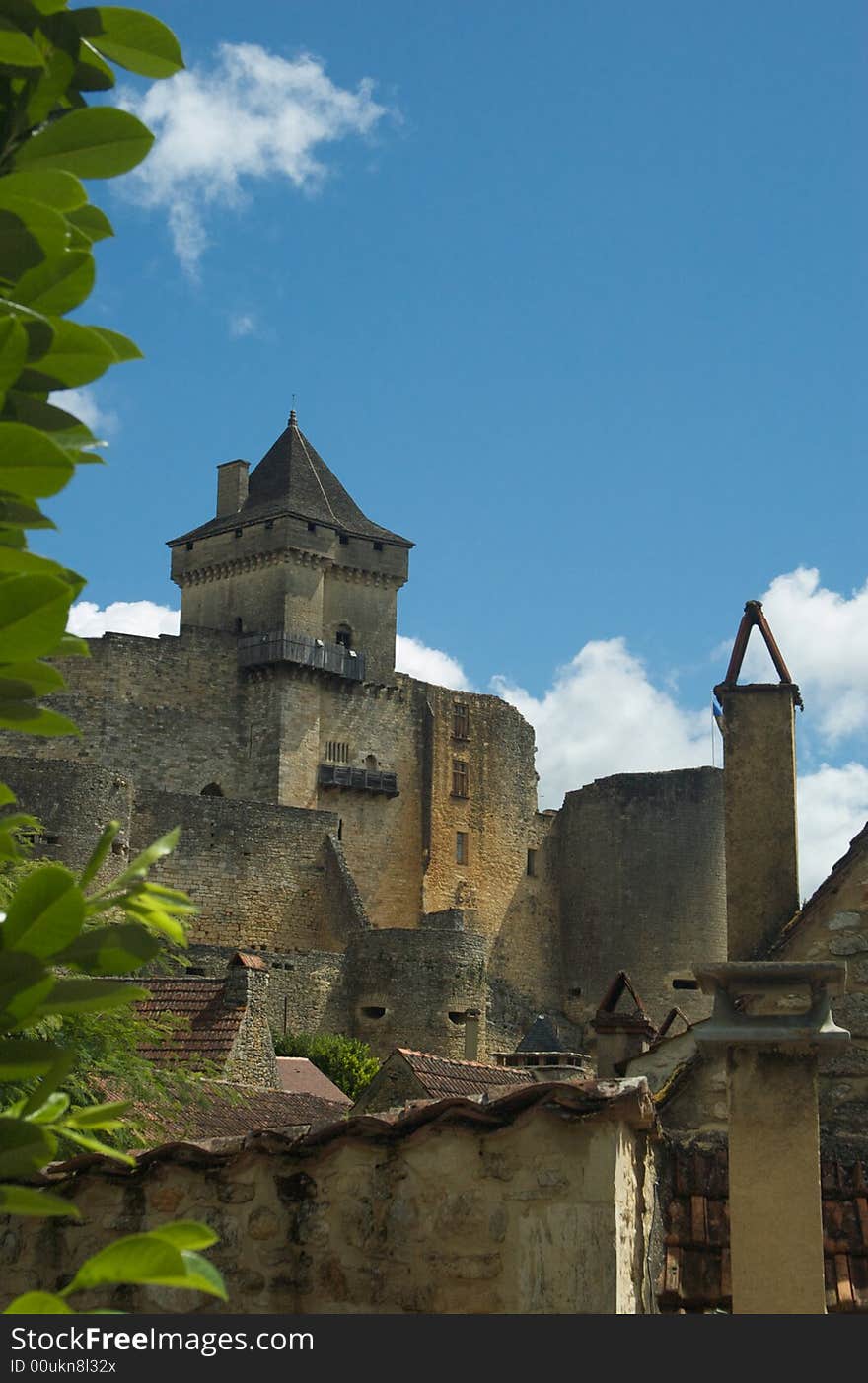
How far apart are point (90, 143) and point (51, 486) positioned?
46 cm

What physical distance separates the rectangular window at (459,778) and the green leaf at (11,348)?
44.1 meters

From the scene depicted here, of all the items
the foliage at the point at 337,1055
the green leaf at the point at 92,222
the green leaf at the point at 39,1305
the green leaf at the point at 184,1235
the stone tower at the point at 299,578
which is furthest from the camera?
the stone tower at the point at 299,578

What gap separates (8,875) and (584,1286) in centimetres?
882

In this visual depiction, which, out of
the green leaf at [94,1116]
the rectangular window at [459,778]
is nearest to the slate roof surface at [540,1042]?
the rectangular window at [459,778]

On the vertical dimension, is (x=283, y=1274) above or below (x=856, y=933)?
below

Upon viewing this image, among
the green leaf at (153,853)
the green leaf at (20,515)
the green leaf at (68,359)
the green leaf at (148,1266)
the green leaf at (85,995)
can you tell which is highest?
the green leaf at (68,359)

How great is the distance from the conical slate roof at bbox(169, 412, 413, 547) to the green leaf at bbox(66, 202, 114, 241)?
4323 centimetres

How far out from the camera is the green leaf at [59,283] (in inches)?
78.6

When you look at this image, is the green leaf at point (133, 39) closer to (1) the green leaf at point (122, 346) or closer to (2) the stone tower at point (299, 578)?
Answer: (1) the green leaf at point (122, 346)

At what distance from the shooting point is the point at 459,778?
46094mm

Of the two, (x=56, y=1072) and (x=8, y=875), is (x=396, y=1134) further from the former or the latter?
(x=8, y=875)

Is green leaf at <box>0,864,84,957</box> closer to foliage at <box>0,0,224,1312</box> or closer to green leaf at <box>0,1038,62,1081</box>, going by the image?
foliage at <box>0,0,224,1312</box>

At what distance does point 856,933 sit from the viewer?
25.5ft

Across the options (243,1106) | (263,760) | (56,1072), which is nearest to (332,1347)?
(56,1072)
